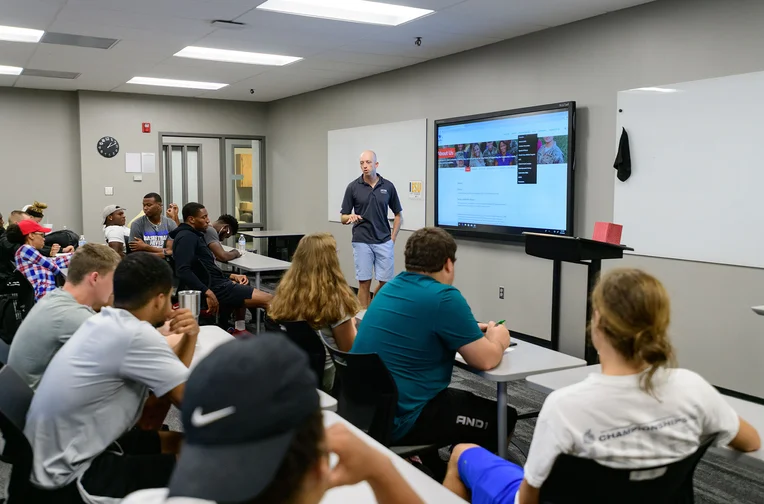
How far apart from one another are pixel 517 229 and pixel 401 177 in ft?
6.59

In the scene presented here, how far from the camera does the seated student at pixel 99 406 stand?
175 cm

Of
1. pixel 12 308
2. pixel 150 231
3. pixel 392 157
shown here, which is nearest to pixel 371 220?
pixel 392 157

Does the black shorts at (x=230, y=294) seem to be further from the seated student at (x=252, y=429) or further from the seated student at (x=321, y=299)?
the seated student at (x=252, y=429)

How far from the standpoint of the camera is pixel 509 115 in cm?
566

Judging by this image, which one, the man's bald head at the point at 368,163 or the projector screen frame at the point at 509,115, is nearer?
the projector screen frame at the point at 509,115

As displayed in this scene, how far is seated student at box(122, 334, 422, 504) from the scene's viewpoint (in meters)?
0.70

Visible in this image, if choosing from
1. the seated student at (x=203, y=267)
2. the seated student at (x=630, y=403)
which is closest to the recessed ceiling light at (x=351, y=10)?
the seated student at (x=203, y=267)

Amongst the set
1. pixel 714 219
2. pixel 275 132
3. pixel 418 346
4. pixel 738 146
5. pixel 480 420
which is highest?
pixel 275 132

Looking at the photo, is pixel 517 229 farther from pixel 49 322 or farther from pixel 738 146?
pixel 49 322

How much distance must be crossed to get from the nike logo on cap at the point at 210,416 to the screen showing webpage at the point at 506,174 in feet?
15.8

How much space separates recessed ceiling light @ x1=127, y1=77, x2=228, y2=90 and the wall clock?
1268 mm

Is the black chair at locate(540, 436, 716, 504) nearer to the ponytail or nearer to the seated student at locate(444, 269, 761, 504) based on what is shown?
the seated student at locate(444, 269, 761, 504)

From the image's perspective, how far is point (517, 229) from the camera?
5.68 metres

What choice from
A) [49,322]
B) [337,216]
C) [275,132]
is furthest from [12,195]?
[49,322]
